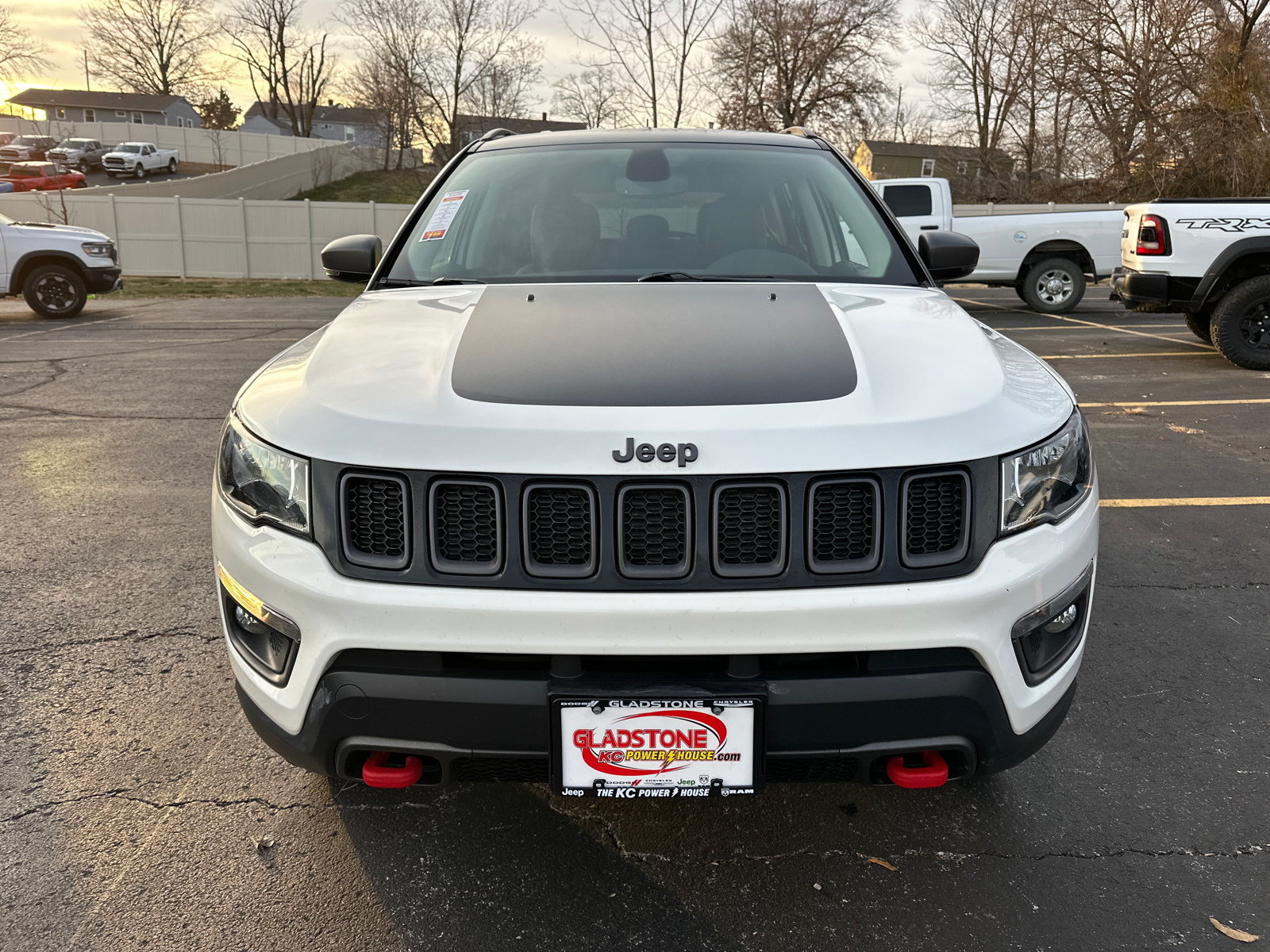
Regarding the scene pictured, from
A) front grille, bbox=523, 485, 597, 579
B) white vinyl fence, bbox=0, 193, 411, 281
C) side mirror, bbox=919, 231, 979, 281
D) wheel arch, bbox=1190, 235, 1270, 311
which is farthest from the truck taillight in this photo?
white vinyl fence, bbox=0, 193, 411, 281

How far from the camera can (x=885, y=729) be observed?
1840 mm

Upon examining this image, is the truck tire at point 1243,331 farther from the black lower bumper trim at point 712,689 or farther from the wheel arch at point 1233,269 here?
the black lower bumper trim at point 712,689

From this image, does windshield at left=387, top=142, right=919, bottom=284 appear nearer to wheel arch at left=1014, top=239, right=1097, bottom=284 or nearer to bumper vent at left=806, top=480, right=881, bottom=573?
bumper vent at left=806, top=480, right=881, bottom=573

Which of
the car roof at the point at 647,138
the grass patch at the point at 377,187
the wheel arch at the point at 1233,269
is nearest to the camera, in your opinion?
the car roof at the point at 647,138

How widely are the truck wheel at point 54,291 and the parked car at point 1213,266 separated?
44.3 ft

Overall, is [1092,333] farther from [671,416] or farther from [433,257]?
[671,416]

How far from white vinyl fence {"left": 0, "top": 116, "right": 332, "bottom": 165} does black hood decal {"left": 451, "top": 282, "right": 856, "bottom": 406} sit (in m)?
54.6

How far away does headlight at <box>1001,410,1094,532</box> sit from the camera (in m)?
1.95

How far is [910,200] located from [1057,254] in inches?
89.8

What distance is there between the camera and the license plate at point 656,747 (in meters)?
1.82

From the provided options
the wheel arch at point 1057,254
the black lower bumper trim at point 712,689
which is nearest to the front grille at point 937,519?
the black lower bumper trim at point 712,689

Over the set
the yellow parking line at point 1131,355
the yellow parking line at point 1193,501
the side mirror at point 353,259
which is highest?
the side mirror at point 353,259

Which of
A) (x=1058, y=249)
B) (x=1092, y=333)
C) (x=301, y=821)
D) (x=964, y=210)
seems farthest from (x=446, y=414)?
(x=964, y=210)

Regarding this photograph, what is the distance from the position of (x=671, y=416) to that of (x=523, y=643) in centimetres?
51
